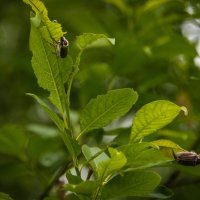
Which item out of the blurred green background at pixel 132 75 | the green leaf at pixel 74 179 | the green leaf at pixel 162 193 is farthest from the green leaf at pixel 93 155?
the blurred green background at pixel 132 75

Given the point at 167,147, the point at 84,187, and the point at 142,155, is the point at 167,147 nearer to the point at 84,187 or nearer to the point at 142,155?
the point at 142,155

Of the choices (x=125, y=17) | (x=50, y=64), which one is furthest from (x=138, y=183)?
(x=125, y=17)

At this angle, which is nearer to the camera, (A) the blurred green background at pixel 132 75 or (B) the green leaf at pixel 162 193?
(B) the green leaf at pixel 162 193

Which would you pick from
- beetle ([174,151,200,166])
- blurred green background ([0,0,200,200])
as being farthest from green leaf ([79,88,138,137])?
blurred green background ([0,0,200,200])

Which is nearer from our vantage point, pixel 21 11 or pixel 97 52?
pixel 97 52

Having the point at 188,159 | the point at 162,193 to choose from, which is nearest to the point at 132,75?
the point at 162,193

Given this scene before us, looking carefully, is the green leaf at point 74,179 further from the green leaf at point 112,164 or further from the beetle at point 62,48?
the beetle at point 62,48

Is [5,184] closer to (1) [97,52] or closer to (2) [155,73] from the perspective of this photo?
(1) [97,52]
